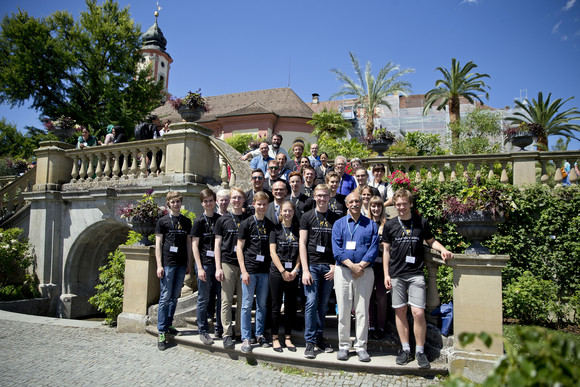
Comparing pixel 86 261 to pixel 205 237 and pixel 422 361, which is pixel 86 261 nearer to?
Answer: pixel 205 237

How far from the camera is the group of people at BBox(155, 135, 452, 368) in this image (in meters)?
4.26

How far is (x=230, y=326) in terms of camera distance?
4.82 metres

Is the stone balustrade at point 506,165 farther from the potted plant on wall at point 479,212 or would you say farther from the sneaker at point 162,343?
the sneaker at point 162,343

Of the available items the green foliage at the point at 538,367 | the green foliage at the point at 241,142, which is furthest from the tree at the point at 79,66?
the green foliage at the point at 538,367

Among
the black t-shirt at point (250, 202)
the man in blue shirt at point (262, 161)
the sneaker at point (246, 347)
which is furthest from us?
the man in blue shirt at point (262, 161)

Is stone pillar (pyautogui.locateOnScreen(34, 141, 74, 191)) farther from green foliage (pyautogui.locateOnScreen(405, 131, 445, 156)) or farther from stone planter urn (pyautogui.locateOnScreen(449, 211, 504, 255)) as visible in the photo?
green foliage (pyautogui.locateOnScreen(405, 131, 445, 156))

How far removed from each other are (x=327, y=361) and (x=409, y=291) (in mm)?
1306

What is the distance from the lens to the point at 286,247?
15.3 feet

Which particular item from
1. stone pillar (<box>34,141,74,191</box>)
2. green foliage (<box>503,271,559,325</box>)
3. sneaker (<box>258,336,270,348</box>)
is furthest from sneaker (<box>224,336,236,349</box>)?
stone pillar (<box>34,141,74,191</box>)

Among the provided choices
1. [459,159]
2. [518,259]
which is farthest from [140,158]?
[518,259]

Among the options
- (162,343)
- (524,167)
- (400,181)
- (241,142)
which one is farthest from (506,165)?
(241,142)

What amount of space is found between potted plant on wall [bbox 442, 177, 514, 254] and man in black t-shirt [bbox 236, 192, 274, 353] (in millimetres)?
2427

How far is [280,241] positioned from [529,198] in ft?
19.2

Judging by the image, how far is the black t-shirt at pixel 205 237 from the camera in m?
5.19
